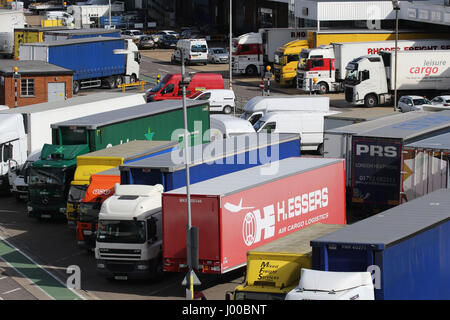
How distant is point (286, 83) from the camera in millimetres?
62719

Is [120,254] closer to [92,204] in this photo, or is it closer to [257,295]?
[92,204]

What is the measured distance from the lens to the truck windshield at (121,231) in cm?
2438

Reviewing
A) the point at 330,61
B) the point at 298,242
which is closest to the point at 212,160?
the point at 298,242

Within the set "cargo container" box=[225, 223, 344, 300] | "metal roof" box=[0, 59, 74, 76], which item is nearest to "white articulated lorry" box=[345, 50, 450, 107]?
"metal roof" box=[0, 59, 74, 76]

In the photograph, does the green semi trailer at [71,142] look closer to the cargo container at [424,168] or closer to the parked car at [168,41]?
the cargo container at [424,168]

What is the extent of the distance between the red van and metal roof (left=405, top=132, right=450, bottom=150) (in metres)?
23.2

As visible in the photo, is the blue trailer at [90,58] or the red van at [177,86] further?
the blue trailer at [90,58]

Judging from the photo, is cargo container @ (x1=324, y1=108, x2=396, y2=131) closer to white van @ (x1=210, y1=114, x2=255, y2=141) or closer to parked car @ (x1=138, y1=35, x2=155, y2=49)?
white van @ (x1=210, y1=114, x2=255, y2=141)

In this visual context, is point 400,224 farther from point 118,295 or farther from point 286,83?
point 286,83

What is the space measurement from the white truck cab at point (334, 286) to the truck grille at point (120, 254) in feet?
25.1

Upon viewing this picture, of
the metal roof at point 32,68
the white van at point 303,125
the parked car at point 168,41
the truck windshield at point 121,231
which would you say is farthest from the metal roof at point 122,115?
the parked car at point 168,41

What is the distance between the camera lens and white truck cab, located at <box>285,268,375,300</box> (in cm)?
1723

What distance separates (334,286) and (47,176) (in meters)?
16.4

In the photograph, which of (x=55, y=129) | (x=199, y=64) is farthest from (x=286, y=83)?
(x=55, y=129)
